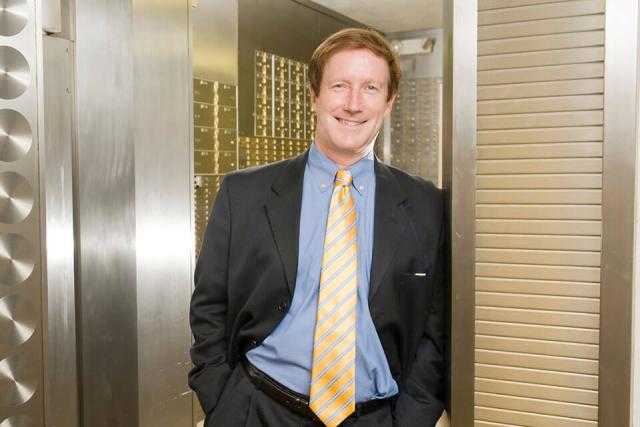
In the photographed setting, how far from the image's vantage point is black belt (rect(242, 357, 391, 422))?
4.82 feet

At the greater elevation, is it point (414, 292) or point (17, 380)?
point (414, 292)

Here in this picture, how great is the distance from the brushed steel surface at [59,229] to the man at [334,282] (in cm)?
67

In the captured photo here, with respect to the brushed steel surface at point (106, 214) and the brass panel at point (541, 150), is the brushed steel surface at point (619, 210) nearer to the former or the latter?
the brass panel at point (541, 150)

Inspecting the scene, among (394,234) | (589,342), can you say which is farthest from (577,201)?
(394,234)

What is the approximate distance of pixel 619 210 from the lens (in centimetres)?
132

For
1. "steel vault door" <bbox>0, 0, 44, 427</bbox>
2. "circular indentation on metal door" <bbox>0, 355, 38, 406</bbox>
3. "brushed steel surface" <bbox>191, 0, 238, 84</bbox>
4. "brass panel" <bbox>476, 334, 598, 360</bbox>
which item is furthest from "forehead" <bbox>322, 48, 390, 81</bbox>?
"brushed steel surface" <bbox>191, 0, 238, 84</bbox>

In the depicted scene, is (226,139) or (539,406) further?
(226,139)

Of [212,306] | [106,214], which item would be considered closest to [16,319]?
[106,214]

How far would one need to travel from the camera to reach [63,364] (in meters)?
2.08

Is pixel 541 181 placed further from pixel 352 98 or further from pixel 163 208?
pixel 163 208

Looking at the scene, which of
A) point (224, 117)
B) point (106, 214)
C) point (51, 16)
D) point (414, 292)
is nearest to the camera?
point (414, 292)

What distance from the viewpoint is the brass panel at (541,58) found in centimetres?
133

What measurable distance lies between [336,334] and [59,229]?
42.8 inches

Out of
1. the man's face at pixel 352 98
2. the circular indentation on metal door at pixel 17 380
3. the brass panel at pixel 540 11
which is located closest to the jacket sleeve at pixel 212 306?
the man's face at pixel 352 98
